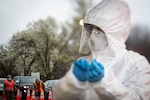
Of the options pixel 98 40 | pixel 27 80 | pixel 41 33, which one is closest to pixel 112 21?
pixel 98 40

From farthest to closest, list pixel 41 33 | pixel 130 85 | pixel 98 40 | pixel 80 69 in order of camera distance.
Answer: pixel 41 33 → pixel 98 40 → pixel 130 85 → pixel 80 69

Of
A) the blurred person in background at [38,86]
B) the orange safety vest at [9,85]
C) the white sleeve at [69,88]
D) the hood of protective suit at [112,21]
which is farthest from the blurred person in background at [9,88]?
the white sleeve at [69,88]

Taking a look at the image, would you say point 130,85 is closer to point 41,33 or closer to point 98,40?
point 98,40

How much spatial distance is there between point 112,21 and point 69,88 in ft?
1.06

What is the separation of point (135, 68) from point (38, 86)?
1255 millimetres

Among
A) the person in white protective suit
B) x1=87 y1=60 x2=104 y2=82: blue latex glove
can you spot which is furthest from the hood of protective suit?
x1=87 y1=60 x2=104 y2=82: blue latex glove

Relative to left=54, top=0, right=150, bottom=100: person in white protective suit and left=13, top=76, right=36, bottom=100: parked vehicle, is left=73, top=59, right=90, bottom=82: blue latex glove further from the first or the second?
left=13, top=76, right=36, bottom=100: parked vehicle

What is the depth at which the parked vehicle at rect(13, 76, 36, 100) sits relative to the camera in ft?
6.50

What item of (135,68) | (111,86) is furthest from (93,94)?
(135,68)

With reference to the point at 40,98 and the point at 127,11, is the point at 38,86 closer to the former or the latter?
the point at 40,98

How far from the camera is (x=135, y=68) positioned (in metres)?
0.83

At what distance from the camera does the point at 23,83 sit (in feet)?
6.59

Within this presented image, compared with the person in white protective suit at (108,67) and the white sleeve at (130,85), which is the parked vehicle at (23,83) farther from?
the white sleeve at (130,85)

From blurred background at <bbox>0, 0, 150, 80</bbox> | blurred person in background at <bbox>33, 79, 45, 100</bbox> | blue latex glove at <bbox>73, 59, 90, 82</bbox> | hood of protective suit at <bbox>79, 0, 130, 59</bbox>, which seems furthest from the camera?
blurred person in background at <bbox>33, 79, 45, 100</bbox>
